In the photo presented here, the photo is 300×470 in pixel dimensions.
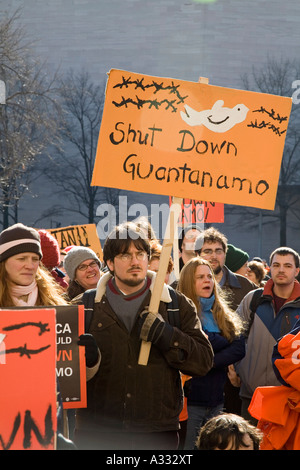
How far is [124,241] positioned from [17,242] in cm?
59

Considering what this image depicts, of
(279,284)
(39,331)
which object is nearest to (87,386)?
(39,331)

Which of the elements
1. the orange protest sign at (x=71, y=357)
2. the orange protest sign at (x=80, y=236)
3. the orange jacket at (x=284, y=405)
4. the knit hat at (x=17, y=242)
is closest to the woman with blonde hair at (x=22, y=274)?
the knit hat at (x=17, y=242)

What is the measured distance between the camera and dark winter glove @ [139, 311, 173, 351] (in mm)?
4000

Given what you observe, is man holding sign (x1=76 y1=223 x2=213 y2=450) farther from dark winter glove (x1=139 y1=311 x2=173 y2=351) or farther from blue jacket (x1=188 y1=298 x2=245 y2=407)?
blue jacket (x1=188 y1=298 x2=245 y2=407)

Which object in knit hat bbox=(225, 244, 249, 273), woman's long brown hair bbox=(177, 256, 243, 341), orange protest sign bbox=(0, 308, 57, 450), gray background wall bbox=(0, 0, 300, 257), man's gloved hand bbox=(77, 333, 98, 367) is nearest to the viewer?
orange protest sign bbox=(0, 308, 57, 450)

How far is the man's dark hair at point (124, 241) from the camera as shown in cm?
420

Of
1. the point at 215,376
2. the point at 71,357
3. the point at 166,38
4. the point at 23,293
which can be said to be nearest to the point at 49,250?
the point at 215,376

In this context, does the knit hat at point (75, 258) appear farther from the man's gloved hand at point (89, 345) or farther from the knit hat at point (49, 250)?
Result: the man's gloved hand at point (89, 345)

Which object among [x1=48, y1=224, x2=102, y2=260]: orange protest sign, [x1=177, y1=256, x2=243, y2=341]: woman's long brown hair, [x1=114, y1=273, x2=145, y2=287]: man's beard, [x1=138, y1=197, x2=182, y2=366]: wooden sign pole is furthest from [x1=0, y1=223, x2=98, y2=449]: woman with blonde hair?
[x1=48, y1=224, x2=102, y2=260]: orange protest sign

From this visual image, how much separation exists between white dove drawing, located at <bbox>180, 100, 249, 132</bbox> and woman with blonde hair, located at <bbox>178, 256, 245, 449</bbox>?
1.16 m

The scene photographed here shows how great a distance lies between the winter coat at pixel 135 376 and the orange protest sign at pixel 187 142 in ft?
2.97

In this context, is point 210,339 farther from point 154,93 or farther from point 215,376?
point 154,93

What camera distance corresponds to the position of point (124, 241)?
4.21 metres

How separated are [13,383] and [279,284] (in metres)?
3.38
